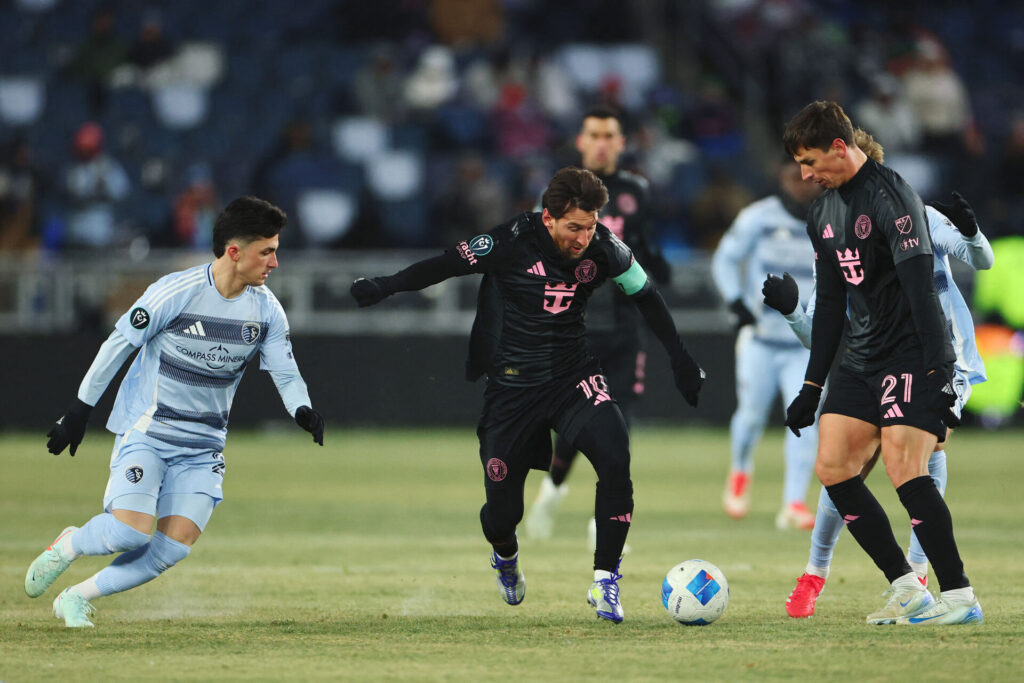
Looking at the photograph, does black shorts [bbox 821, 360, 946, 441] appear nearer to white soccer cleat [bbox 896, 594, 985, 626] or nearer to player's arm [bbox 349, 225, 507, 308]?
white soccer cleat [bbox 896, 594, 985, 626]

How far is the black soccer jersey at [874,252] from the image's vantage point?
618 cm

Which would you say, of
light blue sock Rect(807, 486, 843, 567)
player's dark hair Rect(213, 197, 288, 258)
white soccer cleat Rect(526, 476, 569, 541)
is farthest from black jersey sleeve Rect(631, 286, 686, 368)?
white soccer cleat Rect(526, 476, 569, 541)

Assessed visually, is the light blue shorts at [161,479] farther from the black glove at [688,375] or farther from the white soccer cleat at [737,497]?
the white soccer cleat at [737,497]

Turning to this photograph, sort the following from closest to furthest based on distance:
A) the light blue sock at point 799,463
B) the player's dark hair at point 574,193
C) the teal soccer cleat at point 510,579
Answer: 1. the player's dark hair at point 574,193
2. the teal soccer cleat at point 510,579
3. the light blue sock at point 799,463

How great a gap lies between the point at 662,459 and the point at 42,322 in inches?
259

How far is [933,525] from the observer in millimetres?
6227

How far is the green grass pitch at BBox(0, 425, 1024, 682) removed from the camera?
556 centimetres

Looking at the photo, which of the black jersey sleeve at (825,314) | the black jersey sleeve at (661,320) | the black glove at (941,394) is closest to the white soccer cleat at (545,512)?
the black jersey sleeve at (661,320)

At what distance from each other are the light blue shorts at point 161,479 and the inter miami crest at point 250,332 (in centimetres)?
51

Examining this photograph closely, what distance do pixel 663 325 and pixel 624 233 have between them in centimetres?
255

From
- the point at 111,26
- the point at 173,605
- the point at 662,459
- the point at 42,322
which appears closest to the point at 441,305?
the point at 662,459

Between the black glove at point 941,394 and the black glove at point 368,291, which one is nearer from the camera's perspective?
the black glove at point 941,394

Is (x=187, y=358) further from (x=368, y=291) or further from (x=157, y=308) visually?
(x=368, y=291)

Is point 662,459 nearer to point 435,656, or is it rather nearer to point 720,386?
point 720,386
